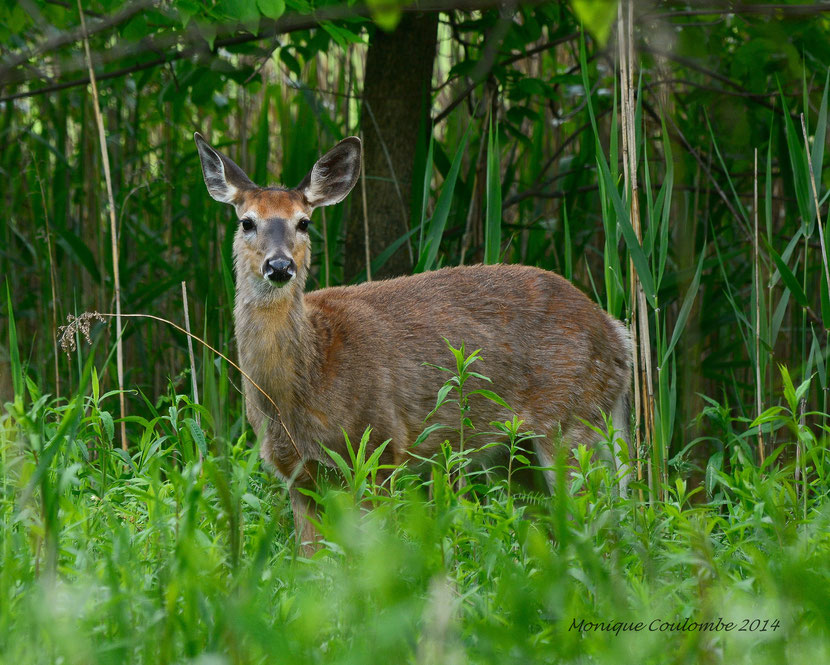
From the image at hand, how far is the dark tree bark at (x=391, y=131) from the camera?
557cm

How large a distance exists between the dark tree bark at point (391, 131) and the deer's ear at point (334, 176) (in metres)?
0.73

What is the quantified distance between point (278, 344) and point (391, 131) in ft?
6.30

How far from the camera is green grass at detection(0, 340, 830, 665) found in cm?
197

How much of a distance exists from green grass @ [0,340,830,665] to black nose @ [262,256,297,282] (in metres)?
0.99

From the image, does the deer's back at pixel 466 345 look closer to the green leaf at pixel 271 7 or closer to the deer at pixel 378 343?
the deer at pixel 378 343

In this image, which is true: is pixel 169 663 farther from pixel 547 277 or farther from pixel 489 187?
pixel 547 277

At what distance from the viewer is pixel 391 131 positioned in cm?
570

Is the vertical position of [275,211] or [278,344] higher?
[275,211]

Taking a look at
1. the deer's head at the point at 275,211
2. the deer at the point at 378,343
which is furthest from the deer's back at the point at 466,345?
the deer's head at the point at 275,211

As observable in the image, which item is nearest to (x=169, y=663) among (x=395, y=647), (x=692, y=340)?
(x=395, y=647)

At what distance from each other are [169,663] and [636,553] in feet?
4.13

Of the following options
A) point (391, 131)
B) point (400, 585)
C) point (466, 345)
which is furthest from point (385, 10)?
point (391, 131)

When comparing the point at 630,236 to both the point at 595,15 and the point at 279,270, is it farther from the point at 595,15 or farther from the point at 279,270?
the point at 595,15

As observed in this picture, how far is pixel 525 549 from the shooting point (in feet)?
8.84
